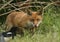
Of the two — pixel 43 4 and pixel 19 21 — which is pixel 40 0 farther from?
pixel 19 21

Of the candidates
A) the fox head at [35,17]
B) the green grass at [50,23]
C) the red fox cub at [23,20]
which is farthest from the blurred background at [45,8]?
the fox head at [35,17]

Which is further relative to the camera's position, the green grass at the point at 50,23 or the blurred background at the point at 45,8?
the blurred background at the point at 45,8

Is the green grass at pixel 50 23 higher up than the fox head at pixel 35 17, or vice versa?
the fox head at pixel 35 17

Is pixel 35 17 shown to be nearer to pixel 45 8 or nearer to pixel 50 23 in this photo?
pixel 50 23

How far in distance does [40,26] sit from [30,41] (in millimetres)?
2134

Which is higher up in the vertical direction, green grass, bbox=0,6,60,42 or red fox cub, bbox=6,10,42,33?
red fox cub, bbox=6,10,42,33

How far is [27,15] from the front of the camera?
8.21 meters

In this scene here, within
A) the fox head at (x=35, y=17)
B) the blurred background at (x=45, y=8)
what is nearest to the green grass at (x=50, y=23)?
the blurred background at (x=45, y=8)

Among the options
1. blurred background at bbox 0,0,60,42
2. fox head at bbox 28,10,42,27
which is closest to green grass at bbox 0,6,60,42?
blurred background at bbox 0,0,60,42

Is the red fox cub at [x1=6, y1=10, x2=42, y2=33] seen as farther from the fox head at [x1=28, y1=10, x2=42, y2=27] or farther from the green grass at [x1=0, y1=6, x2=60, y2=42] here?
the green grass at [x1=0, y1=6, x2=60, y2=42]

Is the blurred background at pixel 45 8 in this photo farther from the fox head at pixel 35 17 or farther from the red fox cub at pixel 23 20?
the fox head at pixel 35 17

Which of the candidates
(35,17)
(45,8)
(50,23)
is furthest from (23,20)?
(45,8)

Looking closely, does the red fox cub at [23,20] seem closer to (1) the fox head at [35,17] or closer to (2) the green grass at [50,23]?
(1) the fox head at [35,17]

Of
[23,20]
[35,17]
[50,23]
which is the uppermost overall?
[35,17]
